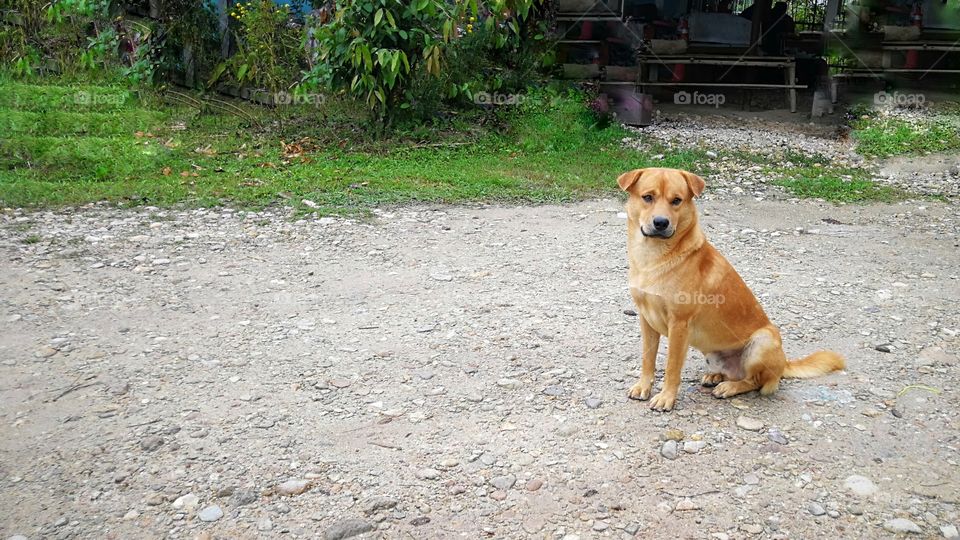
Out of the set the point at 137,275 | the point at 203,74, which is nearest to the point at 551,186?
the point at 137,275

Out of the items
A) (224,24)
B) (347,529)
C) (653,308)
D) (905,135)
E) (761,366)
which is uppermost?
(224,24)

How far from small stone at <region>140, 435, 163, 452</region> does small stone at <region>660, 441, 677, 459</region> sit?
2.17 m

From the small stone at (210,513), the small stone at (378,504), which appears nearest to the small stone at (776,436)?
the small stone at (378,504)

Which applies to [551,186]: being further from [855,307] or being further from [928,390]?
[928,390]

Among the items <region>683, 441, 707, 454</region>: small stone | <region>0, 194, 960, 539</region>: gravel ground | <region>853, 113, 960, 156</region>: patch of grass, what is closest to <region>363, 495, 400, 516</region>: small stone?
<region>0, 194, 960, 539</region>: gravel ground

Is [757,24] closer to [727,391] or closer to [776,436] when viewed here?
[727,391]

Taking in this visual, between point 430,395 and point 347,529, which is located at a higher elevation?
point 430,395

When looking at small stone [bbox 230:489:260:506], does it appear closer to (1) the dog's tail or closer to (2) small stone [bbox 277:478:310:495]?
(2) small stone [bbox 277:478:310:495]

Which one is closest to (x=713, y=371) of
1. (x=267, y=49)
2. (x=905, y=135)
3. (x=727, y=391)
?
(x=727, y=391)

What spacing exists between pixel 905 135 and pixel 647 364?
7.71 meters

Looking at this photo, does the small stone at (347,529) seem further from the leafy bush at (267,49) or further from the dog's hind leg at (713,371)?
the leafy bush at (267,49)

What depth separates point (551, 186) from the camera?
7883mm

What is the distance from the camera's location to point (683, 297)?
11.3 feet

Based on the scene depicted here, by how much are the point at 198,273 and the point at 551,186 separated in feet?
12.1
